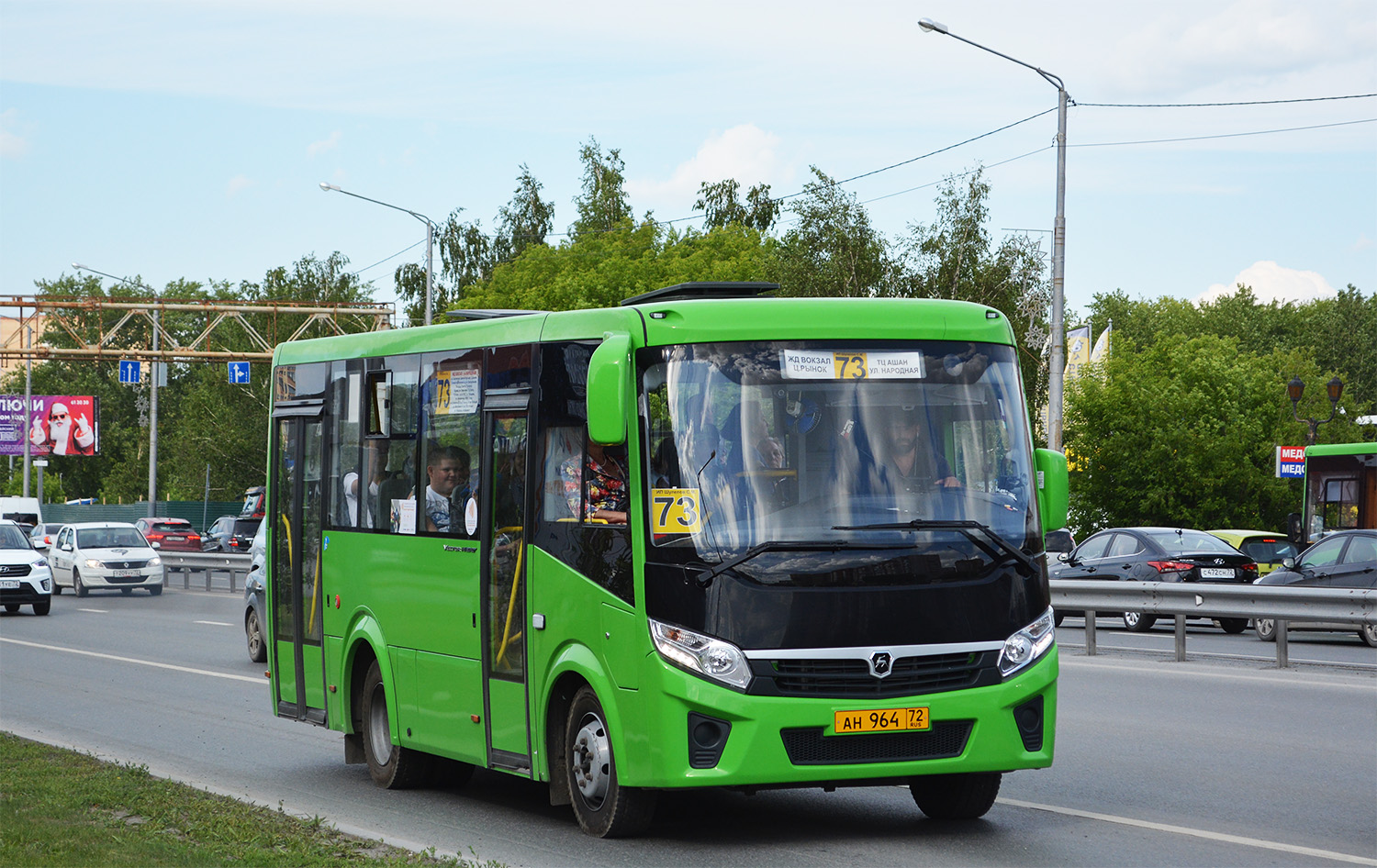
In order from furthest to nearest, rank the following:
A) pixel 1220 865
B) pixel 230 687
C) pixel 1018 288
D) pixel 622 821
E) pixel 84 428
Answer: pixel 84 428 → pixel 1018 288 → pixel 230 687 → pixel 622 821 → pixel 1220 865

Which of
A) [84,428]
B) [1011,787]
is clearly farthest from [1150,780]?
[84,428]

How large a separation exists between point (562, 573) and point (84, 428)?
80.4m

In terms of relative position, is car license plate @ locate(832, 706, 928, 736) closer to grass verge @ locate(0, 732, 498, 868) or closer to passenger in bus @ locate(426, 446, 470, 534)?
grass verge @ locate(0, 732, 498, 868)

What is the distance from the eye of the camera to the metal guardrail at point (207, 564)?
41.2 metres

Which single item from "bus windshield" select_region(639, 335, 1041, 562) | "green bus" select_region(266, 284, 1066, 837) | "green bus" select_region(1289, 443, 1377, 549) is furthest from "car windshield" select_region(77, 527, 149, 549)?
"bus windshield" select_region(639, 335, 1041, 562)

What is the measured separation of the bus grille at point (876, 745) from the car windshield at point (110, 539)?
33.4m

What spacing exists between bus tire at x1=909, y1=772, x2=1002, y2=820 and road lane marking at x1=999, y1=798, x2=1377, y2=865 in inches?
22.8

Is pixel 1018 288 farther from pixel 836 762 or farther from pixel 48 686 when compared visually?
pixel 836 762

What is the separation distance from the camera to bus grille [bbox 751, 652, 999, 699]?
8.04 m

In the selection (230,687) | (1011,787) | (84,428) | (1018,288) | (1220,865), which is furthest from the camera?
(84,428)

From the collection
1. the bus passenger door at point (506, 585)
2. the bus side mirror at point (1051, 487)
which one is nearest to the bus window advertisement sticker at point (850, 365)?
the bus side mirror at point (1051, 487)

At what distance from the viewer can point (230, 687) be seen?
17.8m

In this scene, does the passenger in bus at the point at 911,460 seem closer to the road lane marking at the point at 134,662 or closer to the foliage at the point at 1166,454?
the road lane marking at the point at 134,662

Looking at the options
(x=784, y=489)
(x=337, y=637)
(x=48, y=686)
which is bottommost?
(x=48, y=686)
